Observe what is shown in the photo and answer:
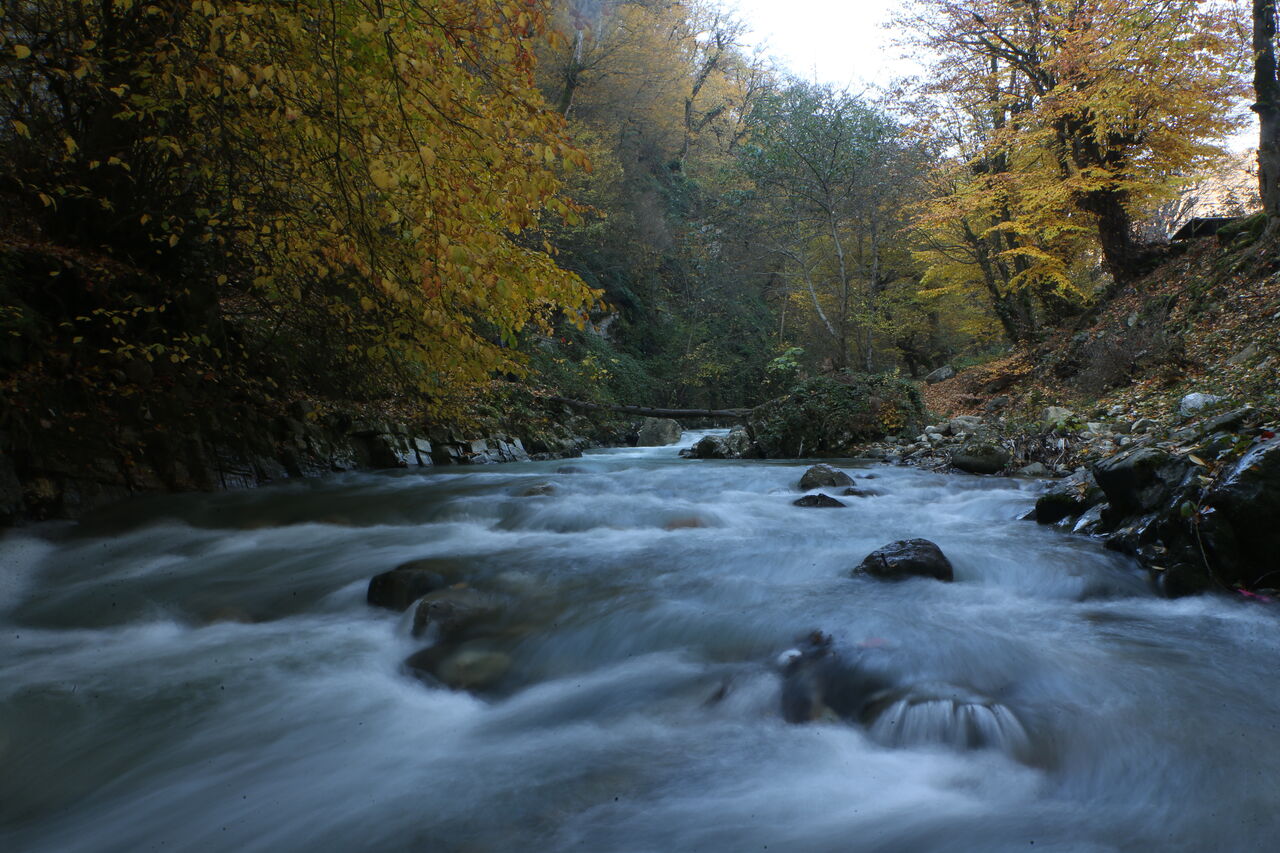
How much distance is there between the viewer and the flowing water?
2.23 m

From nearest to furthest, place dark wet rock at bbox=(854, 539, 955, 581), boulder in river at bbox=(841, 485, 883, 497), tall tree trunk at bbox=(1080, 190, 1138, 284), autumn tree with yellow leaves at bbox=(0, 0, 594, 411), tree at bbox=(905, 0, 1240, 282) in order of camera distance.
→ autumn tree with yellow leaves at bbox=(0, 0, 594, 411) < dark wet rock at bbox=(854, 539, 955, 581) < boulder in river at bbox=(841, 485, 883, 497) < tree at bbox=(905, 0, 1240, 282) < tall tree trunk at bbox=(1080, 190, 1138, 284)

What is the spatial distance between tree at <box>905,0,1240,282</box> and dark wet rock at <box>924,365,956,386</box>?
7555 millimetres

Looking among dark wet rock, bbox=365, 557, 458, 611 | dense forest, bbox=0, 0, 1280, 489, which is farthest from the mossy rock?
dark wet rock, bbox=365, 557, 458, 611

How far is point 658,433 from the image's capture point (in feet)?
54.1

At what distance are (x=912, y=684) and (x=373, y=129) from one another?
428 cm

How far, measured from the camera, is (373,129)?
4.09 meters

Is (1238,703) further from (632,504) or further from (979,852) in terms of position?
(632,504)

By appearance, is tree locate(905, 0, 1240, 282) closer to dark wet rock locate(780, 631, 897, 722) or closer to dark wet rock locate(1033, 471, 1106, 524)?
dark wet rock locate(1033, 471, 1106, 524)

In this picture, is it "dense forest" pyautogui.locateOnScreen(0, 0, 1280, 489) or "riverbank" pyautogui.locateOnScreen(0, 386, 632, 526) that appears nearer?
"dense forest" pyautogui.locateOnScreen(0, 0, 1280, 489)

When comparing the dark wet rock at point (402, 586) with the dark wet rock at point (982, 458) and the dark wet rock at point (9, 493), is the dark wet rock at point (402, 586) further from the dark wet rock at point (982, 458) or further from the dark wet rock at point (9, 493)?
the dark wet rock at point (982, 458)

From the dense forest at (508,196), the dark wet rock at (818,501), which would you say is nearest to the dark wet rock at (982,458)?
the dark wet rock at (818,501)

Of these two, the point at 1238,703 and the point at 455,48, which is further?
the point at 455,48

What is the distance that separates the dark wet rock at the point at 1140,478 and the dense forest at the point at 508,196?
3868mm

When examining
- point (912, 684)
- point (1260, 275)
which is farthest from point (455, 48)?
point (1260, 275)
